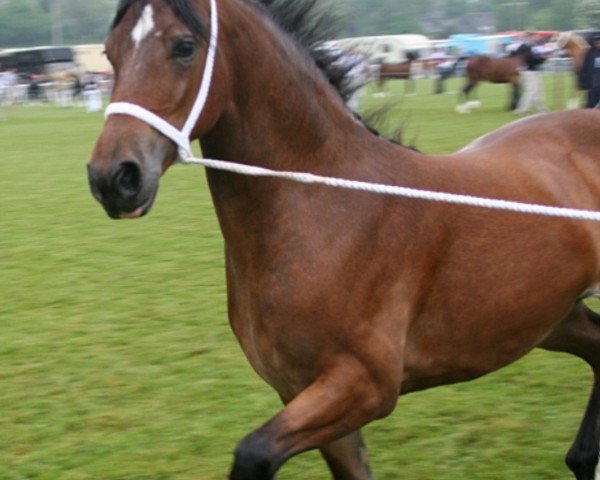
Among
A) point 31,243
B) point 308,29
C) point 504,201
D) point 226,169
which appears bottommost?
point 31,243

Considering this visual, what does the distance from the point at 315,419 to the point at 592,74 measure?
46.6ft

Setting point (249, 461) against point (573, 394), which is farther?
point (573, 394)

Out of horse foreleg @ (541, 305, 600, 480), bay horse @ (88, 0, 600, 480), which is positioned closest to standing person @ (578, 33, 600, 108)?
horse foreleg @ (541, 305, 600, 480)

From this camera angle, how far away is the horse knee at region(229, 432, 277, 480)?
10.7 feet

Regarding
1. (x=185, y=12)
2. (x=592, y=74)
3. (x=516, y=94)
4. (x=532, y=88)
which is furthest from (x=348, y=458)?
(x=516, y=94)

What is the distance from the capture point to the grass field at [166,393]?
15.3 ft

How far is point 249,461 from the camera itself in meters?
3.27

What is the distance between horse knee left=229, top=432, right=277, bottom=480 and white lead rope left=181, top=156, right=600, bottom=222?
2.93ft

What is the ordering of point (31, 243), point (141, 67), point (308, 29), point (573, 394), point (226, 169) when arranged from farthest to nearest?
point (31, 243)
point (573, 394)
point (308, 29)
point (226, 169)
point (141, 67)

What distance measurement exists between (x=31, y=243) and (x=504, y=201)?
23.9 feet

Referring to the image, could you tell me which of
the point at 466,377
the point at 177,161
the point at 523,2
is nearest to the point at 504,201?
the point at 466,377

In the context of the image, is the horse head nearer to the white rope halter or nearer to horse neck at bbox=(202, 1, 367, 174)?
the white rope halter

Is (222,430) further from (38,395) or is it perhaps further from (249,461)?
(249,461)

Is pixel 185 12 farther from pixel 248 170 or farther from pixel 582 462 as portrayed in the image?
pixel 582 462
